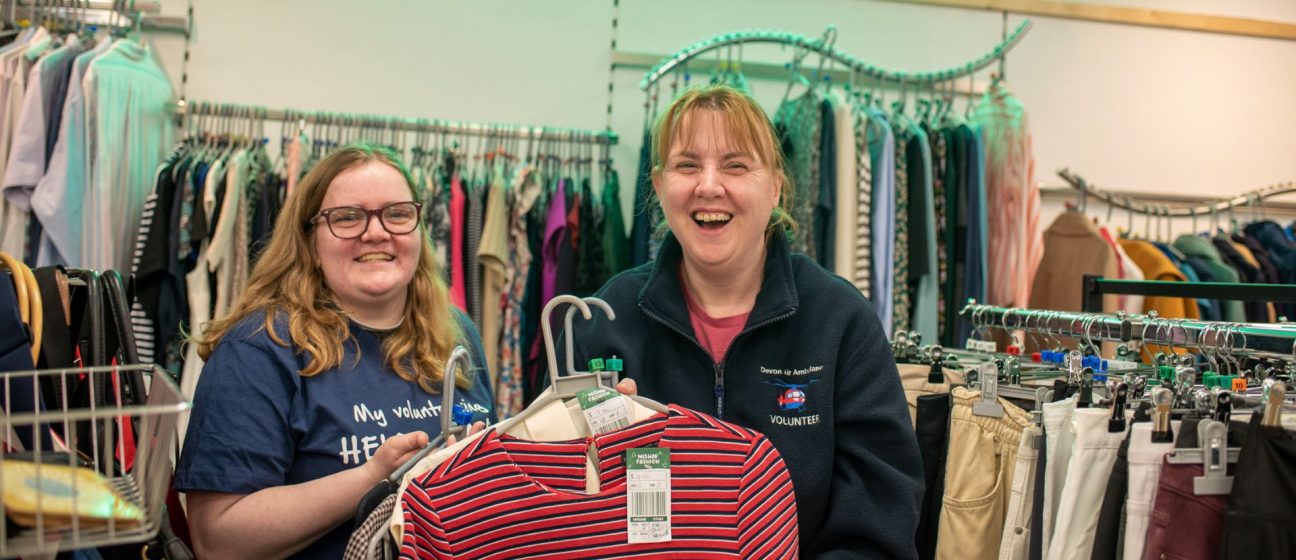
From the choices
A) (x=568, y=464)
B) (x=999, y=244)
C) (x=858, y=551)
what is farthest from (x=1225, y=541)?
(x=999, y=244)

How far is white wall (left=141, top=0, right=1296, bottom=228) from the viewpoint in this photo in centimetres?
367

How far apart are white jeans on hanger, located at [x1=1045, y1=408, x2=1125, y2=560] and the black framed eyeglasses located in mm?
1233

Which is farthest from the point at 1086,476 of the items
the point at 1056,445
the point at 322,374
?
the point at 322,374

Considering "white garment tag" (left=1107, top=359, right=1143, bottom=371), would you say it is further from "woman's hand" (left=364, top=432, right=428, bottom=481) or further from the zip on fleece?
"woman's hand" (left=364, top=432, right=428, bottom=481)

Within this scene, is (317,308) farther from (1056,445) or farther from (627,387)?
(1056,445)

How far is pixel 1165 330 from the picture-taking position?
1.77 m

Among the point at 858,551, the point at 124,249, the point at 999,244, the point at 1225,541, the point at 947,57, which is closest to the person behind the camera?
the point at 1225,541

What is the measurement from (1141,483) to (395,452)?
1146mm

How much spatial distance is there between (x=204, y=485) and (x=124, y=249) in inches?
79.9

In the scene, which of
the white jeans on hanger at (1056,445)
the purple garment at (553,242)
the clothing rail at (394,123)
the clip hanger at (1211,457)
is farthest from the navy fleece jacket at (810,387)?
the clothing rail at (394,123)

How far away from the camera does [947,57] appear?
4230mm

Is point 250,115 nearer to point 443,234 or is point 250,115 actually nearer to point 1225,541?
point 443,234

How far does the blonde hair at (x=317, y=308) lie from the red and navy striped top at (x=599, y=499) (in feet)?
1.44

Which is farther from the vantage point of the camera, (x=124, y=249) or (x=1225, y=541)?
(x=124, y=249)
